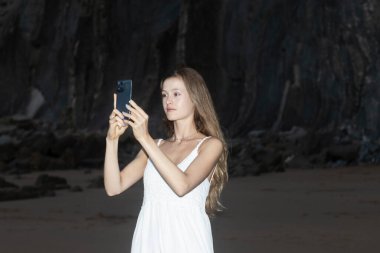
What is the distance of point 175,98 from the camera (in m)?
3.55

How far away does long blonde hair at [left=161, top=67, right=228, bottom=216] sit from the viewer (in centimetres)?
355

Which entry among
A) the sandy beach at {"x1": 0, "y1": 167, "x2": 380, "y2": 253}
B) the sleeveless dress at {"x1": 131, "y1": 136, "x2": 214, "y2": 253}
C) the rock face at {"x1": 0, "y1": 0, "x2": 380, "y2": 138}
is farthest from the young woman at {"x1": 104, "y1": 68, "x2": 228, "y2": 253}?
the rock face at {"x1": 0, "y1": 0, "x2": 380, "y2": 138}

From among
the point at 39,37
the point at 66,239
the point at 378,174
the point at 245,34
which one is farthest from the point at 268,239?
the point at 39,37

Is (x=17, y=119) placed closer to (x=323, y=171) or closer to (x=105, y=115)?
(x=105, y=115)

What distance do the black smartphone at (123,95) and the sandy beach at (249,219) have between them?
251 inches

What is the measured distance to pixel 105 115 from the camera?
143 feet

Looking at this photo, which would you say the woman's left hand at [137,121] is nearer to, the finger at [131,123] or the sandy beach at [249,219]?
the finger at [131,123]

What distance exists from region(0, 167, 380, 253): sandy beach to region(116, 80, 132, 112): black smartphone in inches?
251

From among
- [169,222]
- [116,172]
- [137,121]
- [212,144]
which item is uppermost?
[137,121]

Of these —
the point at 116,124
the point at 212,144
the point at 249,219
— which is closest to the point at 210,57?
the point at 249,219

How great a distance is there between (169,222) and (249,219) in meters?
9.52

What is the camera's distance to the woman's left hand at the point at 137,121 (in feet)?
10.8

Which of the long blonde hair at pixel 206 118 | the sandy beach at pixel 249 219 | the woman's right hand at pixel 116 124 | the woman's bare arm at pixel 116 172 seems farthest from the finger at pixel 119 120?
the sandy beach at pixel 249 219

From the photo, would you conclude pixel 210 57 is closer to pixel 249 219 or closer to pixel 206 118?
pixel 249 219
